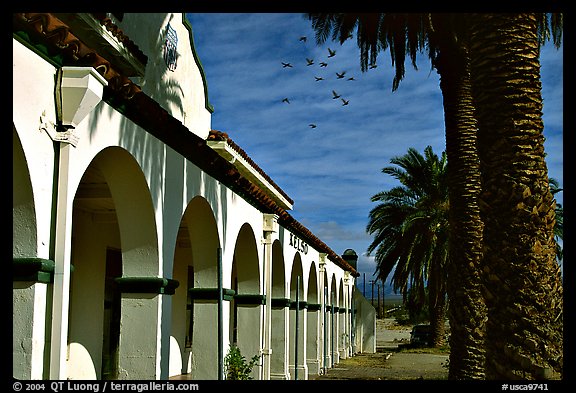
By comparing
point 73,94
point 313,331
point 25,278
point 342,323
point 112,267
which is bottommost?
point 313,331

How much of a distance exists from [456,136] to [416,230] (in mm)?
19747

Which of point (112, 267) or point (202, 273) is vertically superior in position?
point (112, 267)

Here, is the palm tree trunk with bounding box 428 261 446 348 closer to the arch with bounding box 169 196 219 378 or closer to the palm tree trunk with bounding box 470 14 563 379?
the arch with bounding box 169 196 219 378

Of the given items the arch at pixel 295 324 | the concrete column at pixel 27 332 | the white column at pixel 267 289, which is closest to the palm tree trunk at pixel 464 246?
the white column at pixel 267 289

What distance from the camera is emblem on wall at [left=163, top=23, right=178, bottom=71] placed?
13.5 meters

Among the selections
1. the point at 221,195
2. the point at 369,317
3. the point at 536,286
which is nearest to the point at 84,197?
the point at 221,195

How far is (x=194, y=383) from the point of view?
25.1ft

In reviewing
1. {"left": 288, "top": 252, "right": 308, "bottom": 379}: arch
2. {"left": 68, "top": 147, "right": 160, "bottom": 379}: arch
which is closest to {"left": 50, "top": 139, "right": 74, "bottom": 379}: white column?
{"left": 68, "top": 147, "right": 160, "bottom": 379}: arch

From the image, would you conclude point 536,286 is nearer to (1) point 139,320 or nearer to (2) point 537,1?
(2) point 537,1

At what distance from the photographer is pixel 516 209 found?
824 cm

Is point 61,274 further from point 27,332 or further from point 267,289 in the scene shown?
point 267,289

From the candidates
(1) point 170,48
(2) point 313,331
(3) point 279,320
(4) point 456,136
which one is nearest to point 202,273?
(1) point 170,48

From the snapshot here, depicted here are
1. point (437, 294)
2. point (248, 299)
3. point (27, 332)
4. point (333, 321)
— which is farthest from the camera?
point (437, 294)

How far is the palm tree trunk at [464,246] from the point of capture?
1362 centimetres
